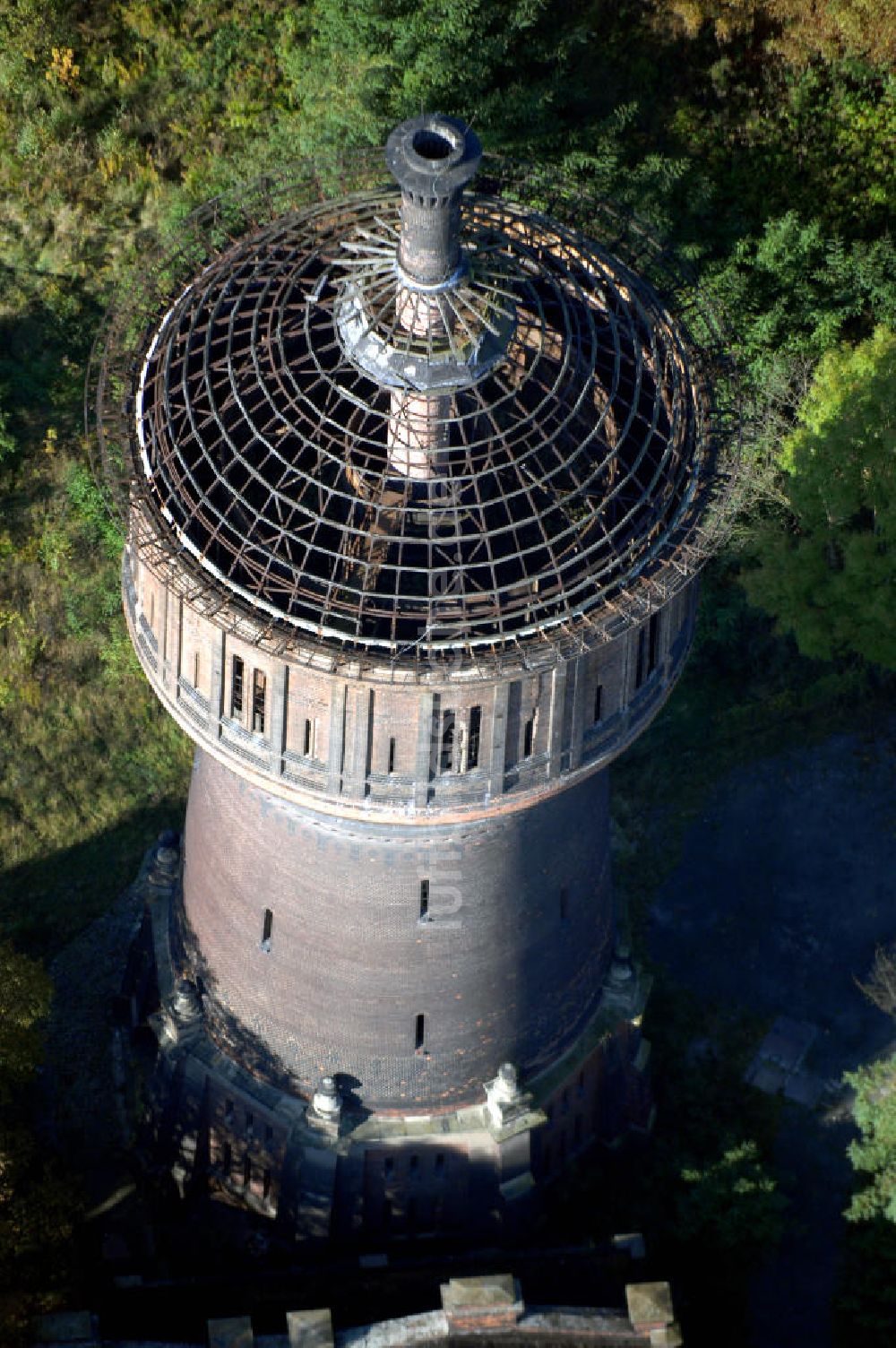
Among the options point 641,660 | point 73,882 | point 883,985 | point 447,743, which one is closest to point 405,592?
point 447,743

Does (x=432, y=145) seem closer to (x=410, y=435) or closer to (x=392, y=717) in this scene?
(x=410, y=435)

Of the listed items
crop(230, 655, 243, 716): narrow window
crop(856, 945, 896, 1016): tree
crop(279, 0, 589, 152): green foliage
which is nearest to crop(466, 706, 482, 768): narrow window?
crop(230, 655, 243, 716): narrow window

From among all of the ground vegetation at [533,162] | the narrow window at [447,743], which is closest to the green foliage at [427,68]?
the ground vegetation at [533,162]

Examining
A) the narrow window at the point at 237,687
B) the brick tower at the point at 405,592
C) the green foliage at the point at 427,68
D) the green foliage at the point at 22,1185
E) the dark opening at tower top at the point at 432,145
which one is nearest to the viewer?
the dark opening at tower top at the point at 432,145

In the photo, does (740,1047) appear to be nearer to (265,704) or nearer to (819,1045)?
(819,1045)

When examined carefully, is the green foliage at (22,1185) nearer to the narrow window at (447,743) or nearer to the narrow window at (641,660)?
the narrow window at (447,743)

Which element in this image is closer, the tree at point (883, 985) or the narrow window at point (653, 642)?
the narrow window at point (653, 642)

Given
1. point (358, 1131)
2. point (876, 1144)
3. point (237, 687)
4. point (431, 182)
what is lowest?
point (358, 1131)
